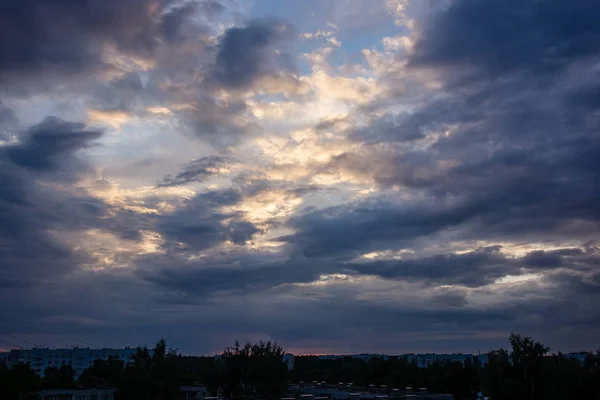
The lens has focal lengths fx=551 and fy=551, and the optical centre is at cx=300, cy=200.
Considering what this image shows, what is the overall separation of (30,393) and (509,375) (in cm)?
6845

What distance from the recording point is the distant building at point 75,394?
81.8m

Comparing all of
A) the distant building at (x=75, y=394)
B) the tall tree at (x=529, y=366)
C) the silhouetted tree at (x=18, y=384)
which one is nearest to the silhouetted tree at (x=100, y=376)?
the distant building at (x=75, y=394)

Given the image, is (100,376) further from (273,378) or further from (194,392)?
(273,378)

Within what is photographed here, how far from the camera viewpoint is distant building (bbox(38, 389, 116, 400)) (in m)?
81.8

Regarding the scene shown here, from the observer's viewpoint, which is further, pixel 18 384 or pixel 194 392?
pixel 194 392

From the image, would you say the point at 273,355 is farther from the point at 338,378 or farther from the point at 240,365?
the point at 338,378

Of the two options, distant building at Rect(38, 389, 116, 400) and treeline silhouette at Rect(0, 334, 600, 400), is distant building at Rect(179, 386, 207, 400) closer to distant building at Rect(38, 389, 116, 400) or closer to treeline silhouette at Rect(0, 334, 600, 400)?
treeline silhouette at Rect(0, 334, 600, 400)

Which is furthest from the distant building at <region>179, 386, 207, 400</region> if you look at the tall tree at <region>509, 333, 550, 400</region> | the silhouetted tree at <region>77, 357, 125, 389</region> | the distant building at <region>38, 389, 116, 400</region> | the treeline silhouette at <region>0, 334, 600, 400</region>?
the tall tree at <region>509, 333, 550, 400</region>

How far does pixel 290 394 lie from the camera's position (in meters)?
95.2

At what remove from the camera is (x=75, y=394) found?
83938 millimetres

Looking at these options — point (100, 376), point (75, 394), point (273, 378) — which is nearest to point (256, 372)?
point (273, 378)

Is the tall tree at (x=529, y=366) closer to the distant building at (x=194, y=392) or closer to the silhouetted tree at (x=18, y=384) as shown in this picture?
the distant building at (x=194, y=392)

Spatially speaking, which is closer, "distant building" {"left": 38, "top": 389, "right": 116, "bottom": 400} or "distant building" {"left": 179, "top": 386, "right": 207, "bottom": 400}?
"distant building" {"left": 38, "top": 389, "right": 116, "bottom": 400}

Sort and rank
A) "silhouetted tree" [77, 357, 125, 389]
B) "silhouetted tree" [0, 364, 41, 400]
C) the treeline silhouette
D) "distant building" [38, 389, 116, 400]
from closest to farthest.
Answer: "silhouetted tree" [0, 364, 41, 400] < the treeline silhouette < "distant building" [38, 389, 116, 400] < "silhouetted tree" [77, 357, 125, 389]
